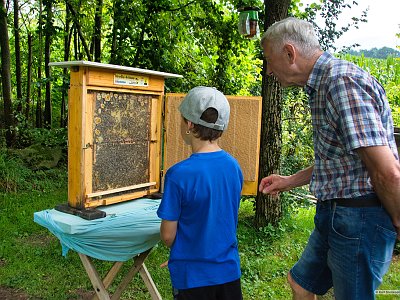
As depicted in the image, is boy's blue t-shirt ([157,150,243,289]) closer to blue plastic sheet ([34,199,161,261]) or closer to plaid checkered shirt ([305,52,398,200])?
plaid checkered shirt ([305,52,398,200])

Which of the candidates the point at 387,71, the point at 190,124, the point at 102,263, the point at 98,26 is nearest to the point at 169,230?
the point at 190,124

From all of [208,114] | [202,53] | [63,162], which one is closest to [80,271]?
[208,114]

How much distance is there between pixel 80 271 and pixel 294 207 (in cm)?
269

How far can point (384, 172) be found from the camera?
150 cm

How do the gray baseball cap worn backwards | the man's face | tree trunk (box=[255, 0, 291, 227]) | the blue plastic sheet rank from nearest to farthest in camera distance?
the man's face, the gray baseball cap worn backwards, the blue plastic sheet, tree trunk (box=[255, 0, 291, 227])

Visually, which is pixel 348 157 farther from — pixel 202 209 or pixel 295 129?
pixel 295 129

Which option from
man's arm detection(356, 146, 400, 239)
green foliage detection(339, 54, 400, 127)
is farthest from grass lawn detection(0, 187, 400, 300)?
green foliage detection(339, 54, 400, 127)

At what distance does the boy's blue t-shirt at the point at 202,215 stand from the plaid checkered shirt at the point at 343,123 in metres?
0.43

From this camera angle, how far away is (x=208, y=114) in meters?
1.96

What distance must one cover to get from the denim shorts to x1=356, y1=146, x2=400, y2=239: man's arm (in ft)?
0.43

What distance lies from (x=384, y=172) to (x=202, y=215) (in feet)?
2.68

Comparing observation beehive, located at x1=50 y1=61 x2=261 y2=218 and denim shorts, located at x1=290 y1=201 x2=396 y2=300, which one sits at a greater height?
observation beehive, located at x1=50 y1=61 x2=261 y2=218

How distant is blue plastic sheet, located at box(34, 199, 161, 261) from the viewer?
7.87ft

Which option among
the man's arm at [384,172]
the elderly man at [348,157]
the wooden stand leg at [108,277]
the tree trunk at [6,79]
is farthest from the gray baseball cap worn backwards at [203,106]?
the tree trunk at [6,79]
